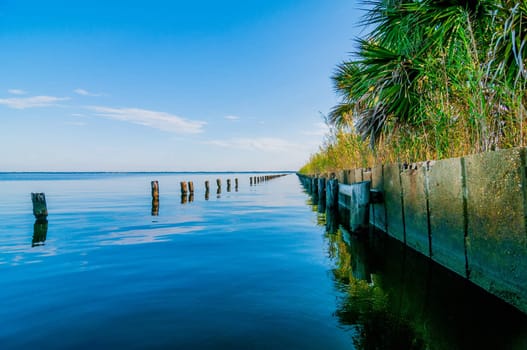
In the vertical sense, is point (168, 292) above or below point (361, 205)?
below

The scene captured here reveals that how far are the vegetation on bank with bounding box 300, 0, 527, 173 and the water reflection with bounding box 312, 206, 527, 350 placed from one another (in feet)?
4.70

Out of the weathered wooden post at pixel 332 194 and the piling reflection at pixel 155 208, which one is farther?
the piling reflection at pixel 155 208

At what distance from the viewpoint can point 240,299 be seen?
2619 millimetres

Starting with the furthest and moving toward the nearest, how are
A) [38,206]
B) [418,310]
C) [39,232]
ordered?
[38,206] → [39,232] → [418,310]

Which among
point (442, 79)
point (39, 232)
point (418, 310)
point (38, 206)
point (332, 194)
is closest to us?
point (418, 310)

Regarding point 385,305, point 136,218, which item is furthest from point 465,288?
point 136,218

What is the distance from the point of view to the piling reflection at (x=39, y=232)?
4.97m

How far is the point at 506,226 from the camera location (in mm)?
2234

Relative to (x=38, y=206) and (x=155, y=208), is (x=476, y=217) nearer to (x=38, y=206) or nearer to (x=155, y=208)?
(x=38, y=206)

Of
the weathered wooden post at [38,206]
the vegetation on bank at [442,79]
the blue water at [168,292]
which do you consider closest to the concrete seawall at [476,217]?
the vegetation on bank at [442,79]

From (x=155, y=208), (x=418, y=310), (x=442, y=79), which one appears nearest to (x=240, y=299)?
(x=418, y=310)

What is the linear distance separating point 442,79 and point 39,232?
725 centimetres

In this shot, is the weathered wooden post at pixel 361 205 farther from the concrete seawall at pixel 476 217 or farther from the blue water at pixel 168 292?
the concrete seawall at pixel 476 217

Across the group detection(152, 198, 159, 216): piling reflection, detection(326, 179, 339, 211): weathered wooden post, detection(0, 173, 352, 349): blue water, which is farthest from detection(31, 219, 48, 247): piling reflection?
detection(326, 179, 339, 211): weathered wooden post
